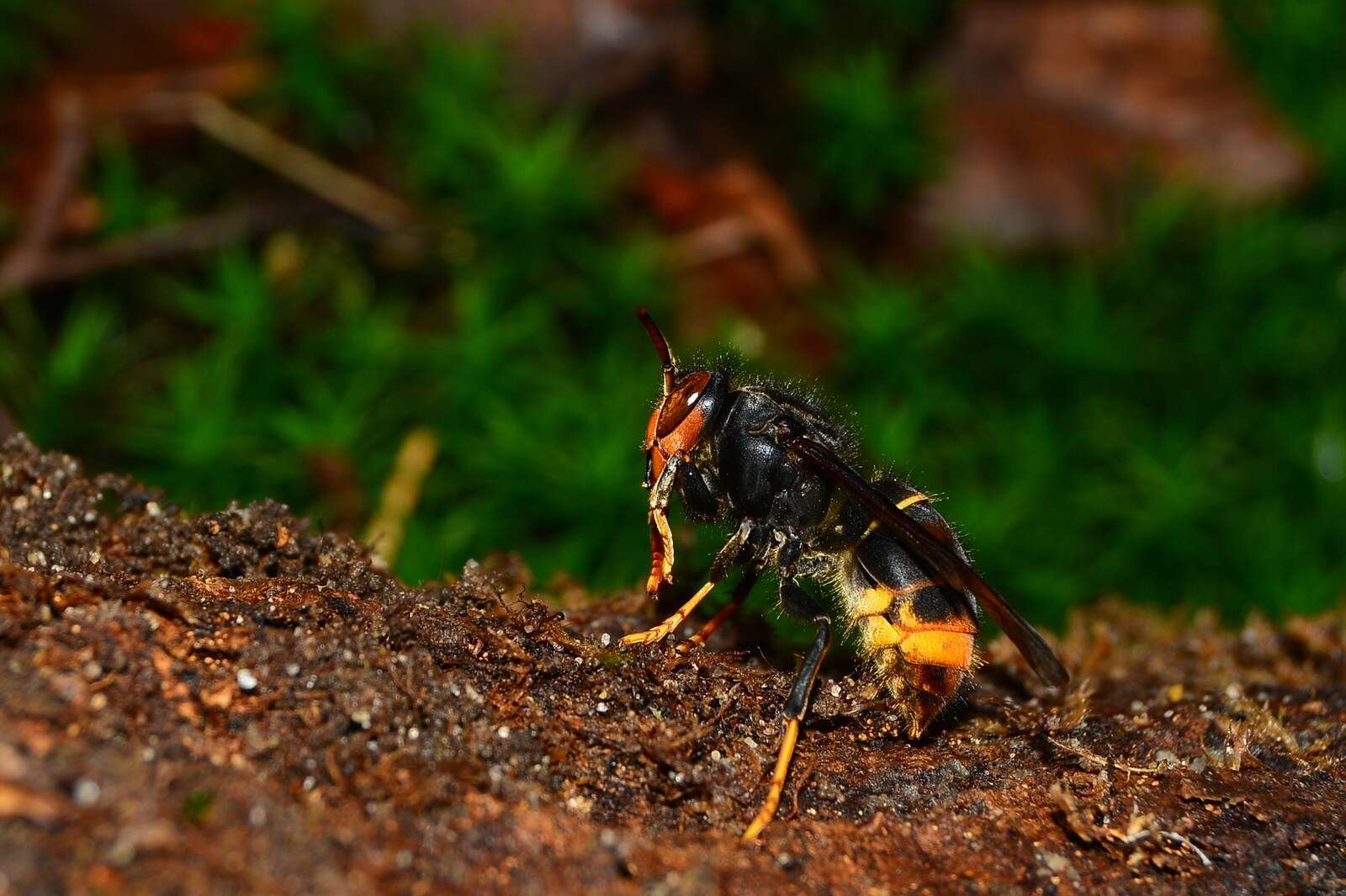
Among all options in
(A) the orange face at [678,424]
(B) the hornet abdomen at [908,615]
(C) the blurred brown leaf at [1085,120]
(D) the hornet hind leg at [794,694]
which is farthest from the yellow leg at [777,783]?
(C) the blurred brown leaf at [1085,120]

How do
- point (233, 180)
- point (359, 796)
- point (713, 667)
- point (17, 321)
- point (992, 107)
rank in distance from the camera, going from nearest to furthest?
point (359, 796), point (713, 667), point (17, 321), point (233, 180), point (992, 107)

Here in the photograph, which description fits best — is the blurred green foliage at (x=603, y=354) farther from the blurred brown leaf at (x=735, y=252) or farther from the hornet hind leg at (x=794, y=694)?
the hornet hind leg at (x=794, y=694)

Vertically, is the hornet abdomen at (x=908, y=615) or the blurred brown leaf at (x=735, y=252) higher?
the blurred brown leaf at (x=735, y=252)

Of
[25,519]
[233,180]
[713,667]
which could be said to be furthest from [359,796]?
[233,180]

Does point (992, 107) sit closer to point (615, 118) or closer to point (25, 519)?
point (615, 118)

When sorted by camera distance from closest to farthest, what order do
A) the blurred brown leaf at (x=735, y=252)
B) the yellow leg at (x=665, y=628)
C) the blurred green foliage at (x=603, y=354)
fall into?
the yellow leg at (x=665, y=628), the blurred green foliage at (x=603, y=354), the blurred brown leaf at (x=735, y=252)

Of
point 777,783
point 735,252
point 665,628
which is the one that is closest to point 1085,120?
point 735,252
